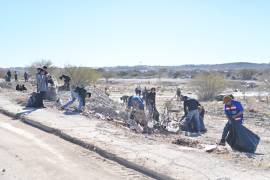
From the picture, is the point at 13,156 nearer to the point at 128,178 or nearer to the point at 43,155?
the point at 43,155

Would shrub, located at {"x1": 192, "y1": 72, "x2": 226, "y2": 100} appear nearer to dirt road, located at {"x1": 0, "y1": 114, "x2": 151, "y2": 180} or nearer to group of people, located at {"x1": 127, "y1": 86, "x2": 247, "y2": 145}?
group of people, located at {"x1": 127, "y1": 86, "x2": 247, "y2": 145}

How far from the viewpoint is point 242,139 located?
13.3 meters

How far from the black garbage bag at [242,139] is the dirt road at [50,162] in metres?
4.31

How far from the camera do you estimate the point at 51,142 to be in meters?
12.5

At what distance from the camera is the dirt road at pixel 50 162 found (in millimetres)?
9062

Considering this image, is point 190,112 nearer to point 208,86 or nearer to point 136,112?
point 136,112

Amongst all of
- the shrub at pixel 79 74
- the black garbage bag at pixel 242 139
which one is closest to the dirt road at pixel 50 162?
the black garbage bag at pixel 242 139

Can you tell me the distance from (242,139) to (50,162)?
561 cm

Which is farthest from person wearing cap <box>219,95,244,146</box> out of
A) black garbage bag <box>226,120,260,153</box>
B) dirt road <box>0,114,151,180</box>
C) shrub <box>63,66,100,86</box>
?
shrub <box>63,66,100,86</box>

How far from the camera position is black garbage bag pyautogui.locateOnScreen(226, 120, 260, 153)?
1330 cm

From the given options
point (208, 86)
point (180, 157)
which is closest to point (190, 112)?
point (180, 157)

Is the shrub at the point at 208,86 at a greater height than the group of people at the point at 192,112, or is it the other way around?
the group of people at the point at 192,112

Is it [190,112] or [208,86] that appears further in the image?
[208,86]

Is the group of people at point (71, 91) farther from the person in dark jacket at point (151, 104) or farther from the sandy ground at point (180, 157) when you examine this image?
the sandy ground at point (180, 157)
